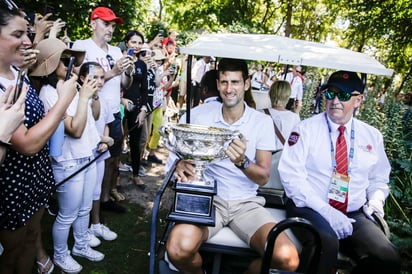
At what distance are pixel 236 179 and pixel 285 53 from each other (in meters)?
1.15

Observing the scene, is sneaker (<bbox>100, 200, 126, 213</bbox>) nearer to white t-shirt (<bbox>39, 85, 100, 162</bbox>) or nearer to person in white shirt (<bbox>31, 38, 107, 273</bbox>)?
person in white shirt (<bbox>31, 38, 107, 273</bbox>)

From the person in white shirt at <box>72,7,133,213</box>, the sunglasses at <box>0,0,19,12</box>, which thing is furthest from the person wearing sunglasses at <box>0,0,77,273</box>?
the person in white shirt at <box>72,7,133,213</box>

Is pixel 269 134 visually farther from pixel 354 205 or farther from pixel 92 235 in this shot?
pixel 92 235

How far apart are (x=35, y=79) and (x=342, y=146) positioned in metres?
2.72

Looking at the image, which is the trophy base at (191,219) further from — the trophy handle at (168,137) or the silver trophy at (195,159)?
the trophy handle at (168,137)

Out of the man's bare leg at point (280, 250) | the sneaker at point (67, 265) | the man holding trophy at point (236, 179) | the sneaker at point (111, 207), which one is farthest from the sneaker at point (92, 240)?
the man's bare leg at point (280, 250)

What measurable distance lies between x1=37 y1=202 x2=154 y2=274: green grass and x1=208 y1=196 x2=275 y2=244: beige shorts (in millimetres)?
1161

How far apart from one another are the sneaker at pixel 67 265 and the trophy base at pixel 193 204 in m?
1.35

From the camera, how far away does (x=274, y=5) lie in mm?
23469

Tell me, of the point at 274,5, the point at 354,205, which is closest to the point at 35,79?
the point at 354,205

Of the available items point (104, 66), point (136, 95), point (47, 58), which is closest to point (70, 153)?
point (47, 58)

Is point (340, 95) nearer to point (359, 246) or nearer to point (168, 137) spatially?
point (359, 246)

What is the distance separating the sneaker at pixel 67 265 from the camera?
9.78 feet

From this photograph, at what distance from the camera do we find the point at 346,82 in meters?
2.93
